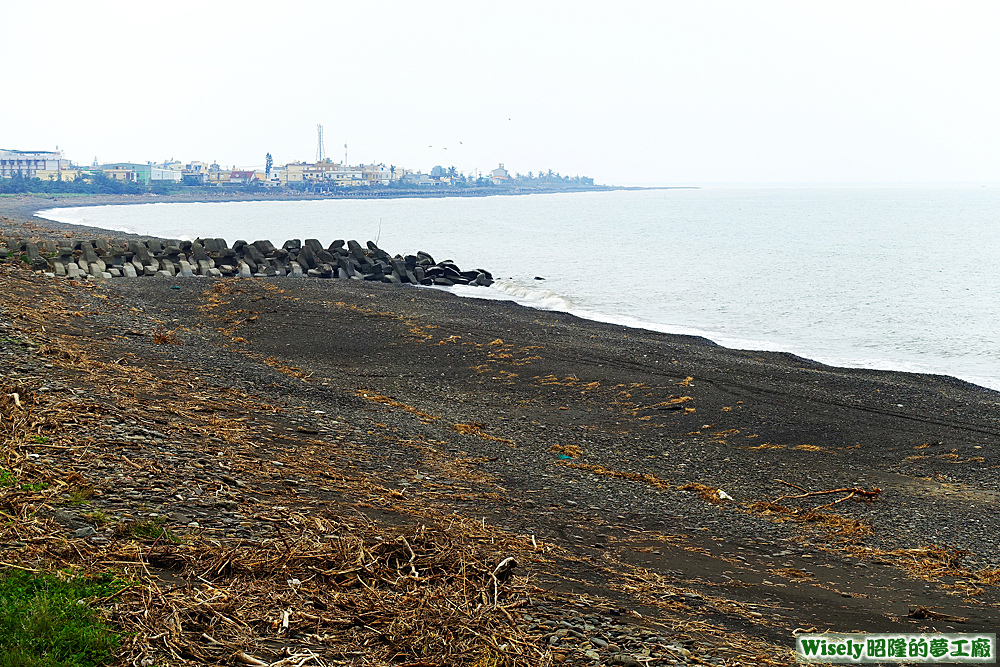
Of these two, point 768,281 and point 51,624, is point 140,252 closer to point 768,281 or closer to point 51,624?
point 51,624

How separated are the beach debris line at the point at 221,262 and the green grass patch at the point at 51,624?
→ 21095 mm

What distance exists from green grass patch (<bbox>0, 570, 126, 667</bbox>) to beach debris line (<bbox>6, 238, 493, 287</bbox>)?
21.1 m

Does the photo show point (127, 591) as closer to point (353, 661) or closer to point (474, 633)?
point (353, 661)

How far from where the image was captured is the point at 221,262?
30172 mm

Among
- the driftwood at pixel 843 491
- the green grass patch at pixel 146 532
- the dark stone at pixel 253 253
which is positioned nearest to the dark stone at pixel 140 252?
the dark stone at pixel 253 253

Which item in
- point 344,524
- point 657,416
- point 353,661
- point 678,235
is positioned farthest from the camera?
point 678,235

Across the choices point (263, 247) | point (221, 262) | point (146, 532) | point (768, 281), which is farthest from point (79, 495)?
point (768, 281)

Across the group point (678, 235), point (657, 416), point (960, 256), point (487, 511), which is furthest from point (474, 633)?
point (678, 235)

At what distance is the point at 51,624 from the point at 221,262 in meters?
28.0

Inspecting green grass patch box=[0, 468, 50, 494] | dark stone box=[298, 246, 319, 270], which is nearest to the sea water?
dark stone box=[298, 246, 319, 270]

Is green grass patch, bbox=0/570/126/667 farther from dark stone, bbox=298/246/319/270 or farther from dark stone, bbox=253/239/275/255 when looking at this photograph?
dark stone, bbox=253/239/275/255

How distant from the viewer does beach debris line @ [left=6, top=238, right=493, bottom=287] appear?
25156 millimetres

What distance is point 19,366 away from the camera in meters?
9.03

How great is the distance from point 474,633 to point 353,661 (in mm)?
642
